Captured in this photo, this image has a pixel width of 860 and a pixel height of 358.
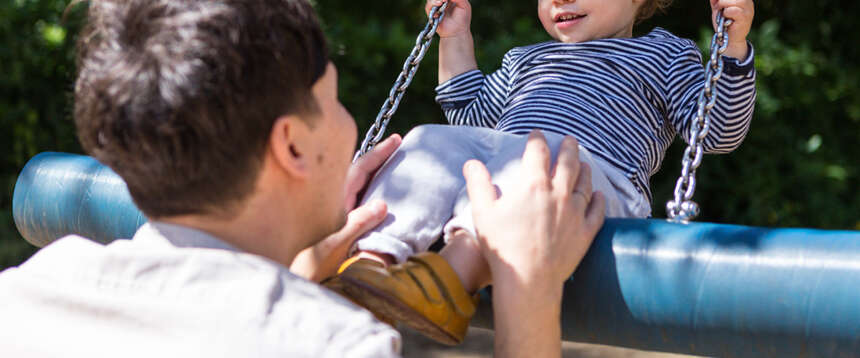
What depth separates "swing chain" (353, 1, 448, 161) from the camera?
1.87 metres

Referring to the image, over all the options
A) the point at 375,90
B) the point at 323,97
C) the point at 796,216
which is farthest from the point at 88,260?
the point at 796,216

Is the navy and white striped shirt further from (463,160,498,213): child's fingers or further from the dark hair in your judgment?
the dark hair

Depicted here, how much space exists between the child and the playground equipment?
13cm

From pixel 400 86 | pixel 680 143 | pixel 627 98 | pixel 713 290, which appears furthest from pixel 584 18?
pixel 680 143

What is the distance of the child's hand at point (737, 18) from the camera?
1738 mm

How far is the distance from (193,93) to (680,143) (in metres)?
3.62

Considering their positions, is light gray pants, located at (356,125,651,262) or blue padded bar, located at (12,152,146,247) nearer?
light gray pants, located at (356,125,651,262)

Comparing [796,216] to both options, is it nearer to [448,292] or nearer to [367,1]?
[367,1]

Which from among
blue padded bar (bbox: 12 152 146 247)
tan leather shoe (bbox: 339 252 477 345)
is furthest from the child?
blue padded bar (bbox: 12 152 146 247)

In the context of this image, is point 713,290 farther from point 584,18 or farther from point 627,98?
point 584,18

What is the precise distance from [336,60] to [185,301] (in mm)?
3470

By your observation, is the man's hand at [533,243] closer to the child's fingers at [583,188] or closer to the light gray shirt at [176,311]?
the child's fingers at [583,188]

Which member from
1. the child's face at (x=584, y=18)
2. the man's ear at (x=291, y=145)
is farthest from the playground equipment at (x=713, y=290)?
the child's face at (x=584, y=18)

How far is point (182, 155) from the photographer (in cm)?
108
